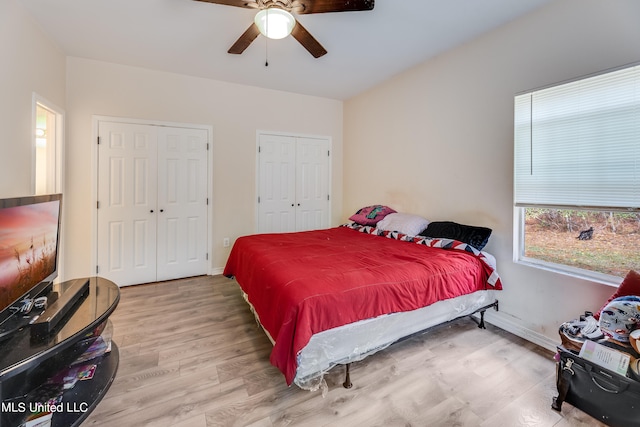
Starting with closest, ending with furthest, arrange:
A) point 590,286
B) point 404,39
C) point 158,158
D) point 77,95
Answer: point 590,286 → point 404,39 → point 77,95 → point 158,158

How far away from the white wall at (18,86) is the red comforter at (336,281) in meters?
1.86

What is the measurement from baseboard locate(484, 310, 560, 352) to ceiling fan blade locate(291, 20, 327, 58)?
2.84 m

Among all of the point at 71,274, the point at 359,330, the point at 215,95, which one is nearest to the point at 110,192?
the point at 71,274

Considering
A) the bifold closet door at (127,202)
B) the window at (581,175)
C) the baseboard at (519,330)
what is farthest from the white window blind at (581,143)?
the bifold closet door at (127,202)

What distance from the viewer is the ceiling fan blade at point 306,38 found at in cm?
205

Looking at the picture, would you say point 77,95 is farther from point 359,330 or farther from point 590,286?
point 590,286

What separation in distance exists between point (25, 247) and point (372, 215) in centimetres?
317

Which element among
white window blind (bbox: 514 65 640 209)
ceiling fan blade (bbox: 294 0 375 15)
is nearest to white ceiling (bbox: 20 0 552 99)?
ceiling fan blade (bbox: 294 0 375 15)

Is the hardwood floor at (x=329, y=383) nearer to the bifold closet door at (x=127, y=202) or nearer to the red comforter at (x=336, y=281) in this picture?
→ the red comforter at (x=336, y=281)

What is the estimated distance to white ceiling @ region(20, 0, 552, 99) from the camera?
7.34ft

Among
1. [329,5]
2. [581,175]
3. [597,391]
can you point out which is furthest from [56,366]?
[581,175]

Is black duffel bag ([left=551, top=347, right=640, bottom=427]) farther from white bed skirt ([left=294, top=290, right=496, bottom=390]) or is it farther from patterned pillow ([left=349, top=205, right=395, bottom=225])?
patterned pillow ([left=349, top=205, right=395, bottom=225])

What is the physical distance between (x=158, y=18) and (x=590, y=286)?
4063 mm

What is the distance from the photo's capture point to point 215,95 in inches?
149
